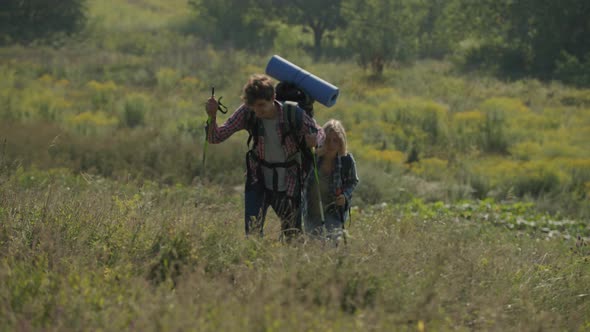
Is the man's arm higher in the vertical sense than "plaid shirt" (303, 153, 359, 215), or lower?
higher

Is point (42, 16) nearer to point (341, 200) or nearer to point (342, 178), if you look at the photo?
point (342, 178)

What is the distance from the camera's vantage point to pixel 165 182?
10.8 meters

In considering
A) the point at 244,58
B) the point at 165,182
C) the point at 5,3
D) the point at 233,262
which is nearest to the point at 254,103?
the point at 233,262

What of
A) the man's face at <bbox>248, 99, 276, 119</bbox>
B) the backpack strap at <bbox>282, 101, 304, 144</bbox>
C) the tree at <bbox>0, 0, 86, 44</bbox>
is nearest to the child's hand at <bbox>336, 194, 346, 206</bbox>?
the backpack strap at <bbox>282, 101, 304, 144</bbox>

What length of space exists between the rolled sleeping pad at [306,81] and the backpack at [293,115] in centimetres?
5

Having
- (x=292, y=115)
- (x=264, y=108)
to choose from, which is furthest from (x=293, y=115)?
(x=264, y=108)

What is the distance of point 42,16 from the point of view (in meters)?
32.9

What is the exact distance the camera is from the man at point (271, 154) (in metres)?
4.52

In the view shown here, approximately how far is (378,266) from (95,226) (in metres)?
1.85

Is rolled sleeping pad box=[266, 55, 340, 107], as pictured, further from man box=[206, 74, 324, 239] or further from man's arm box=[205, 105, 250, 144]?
man's arm box=[205, 105, 250, 144]

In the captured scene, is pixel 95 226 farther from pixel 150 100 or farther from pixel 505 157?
pixel 150 100

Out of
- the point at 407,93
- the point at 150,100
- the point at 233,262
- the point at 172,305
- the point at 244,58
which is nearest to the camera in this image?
the point at 172,305

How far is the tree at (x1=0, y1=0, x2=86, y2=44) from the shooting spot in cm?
3180

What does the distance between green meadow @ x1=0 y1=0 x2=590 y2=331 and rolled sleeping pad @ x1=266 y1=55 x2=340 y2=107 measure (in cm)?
96
